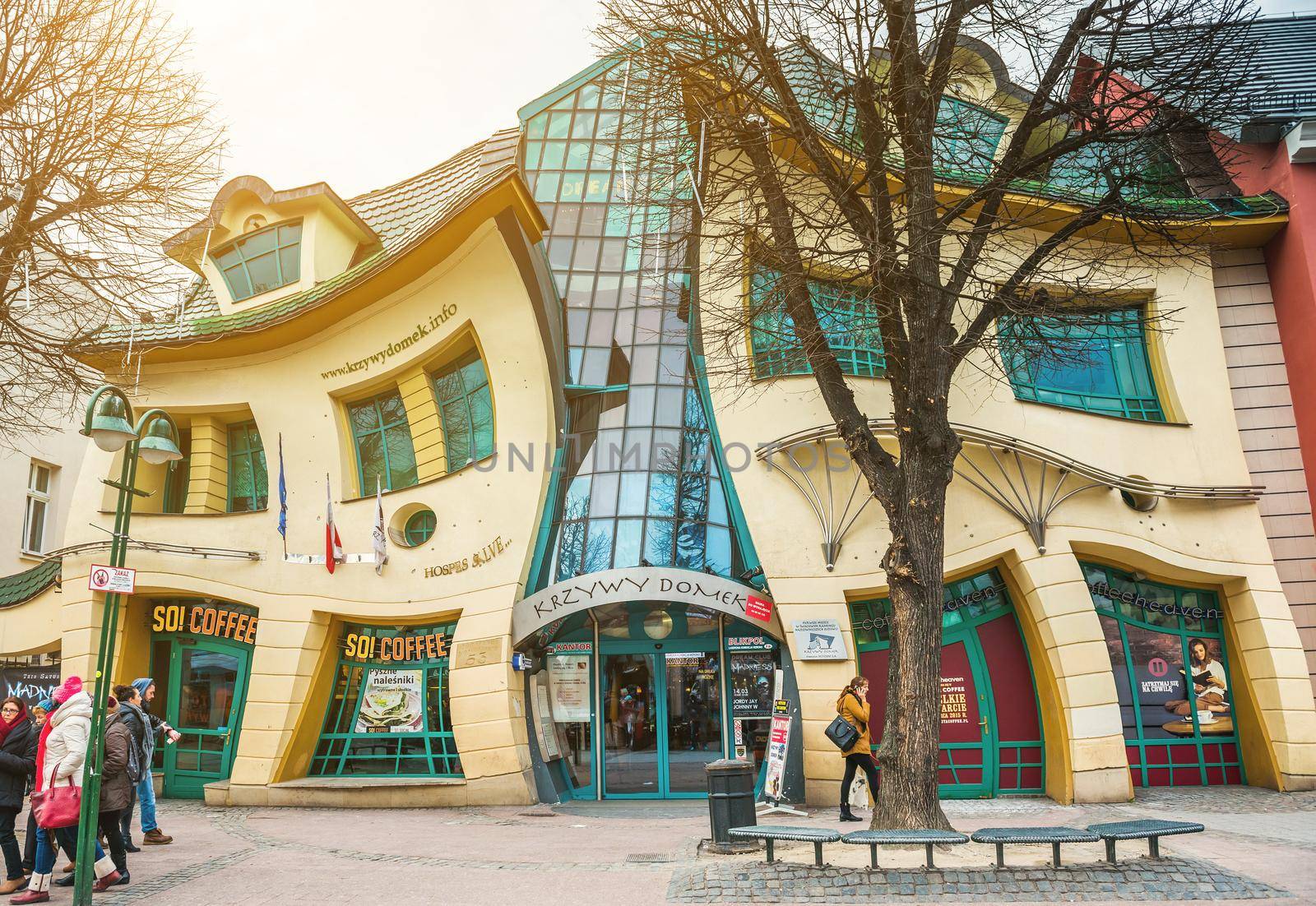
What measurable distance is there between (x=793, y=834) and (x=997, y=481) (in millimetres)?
7222

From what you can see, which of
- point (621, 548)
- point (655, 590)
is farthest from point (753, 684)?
point (621, 548)

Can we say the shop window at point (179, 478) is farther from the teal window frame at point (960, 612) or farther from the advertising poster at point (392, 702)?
the teal window frame at point (960, 612)

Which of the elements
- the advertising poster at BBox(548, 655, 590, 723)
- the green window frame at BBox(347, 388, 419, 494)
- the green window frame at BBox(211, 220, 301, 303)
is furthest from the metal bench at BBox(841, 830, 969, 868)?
the green window frame at BBox(211, 220, 301, 303)

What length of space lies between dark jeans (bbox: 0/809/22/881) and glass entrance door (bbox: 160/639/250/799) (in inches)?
299

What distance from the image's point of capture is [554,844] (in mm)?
9859

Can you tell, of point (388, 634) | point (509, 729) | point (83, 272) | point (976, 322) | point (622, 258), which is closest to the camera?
point (976, 322)

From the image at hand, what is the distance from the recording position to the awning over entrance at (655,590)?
12141 millimetres

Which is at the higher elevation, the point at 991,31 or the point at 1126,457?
the point at 991,31

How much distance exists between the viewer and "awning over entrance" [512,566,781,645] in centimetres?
1214

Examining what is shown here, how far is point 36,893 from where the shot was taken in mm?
7566

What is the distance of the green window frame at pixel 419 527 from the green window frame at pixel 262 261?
5.41m

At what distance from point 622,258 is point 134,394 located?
8864mm

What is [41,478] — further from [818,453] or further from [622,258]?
[818,453]

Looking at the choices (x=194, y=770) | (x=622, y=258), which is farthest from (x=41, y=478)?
(x=622, y=258)
